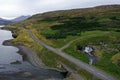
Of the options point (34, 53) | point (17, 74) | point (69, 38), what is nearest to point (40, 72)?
point (17, 74)

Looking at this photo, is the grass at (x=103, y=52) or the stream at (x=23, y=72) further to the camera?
the grass at (x=103, y=52)

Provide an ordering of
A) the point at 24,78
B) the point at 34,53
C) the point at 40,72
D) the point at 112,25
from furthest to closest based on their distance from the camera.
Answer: the point at 112,25 → the point at 34,53 → the point at 40,72 → the point at 24,78

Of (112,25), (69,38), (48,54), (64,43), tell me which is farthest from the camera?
(112,25)

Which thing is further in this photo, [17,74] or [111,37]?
[111,37]

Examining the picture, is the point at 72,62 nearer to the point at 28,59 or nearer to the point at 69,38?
the point at 28,59

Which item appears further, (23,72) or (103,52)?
(103,52)

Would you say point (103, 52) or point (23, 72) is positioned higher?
point (23, 72)

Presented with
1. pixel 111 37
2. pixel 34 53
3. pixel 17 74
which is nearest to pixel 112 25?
pixel 111 37

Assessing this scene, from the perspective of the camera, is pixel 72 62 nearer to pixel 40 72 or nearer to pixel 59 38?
pixel 40 72

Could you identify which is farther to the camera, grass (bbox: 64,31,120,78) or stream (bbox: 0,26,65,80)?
grass (bbox: 64,31,120,78)
